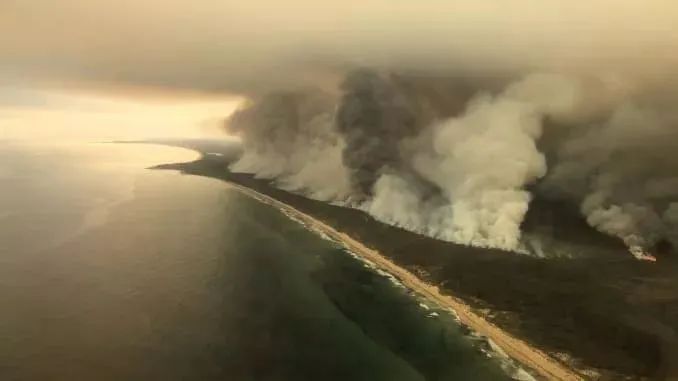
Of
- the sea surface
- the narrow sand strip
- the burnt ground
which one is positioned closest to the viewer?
the sea surface

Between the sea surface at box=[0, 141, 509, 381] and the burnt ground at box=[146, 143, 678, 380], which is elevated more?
the burnt ground at box=[146, 143, 678, 380]

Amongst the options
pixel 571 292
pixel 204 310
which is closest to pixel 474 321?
pixel 571 292

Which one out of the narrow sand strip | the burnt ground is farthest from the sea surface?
the burnt ground

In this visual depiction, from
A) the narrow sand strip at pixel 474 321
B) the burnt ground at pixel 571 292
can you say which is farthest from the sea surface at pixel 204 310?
the burnt ground at pixel 571 292

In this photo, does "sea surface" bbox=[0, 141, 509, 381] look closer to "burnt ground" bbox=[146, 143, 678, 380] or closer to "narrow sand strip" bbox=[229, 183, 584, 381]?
"narrow sand strip" bbox=[229, 183, 584, 381]

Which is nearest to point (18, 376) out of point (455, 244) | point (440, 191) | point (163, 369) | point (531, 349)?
point (163, 369)

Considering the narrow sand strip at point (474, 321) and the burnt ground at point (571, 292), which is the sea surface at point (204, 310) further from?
the burnt ground at point (571, 292)
